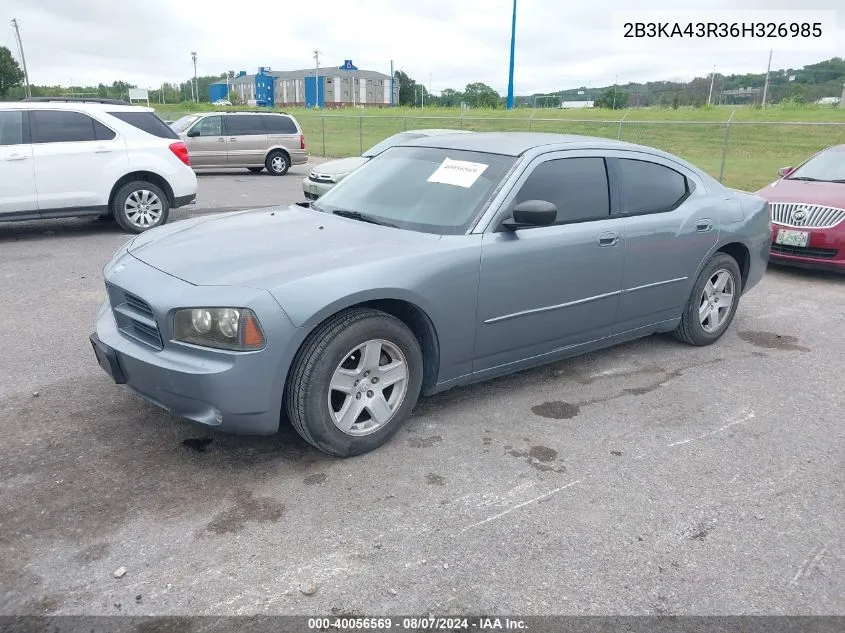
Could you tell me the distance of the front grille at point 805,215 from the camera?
776 cm

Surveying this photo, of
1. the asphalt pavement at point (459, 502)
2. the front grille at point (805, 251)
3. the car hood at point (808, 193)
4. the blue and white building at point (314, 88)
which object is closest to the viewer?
the asphalt pavement at point (459, 502)

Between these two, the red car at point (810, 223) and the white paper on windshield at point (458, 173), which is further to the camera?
the red car at point (810, 223)

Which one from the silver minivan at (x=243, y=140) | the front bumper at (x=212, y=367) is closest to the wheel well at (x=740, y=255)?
the front bumper at (x=212, y=367)

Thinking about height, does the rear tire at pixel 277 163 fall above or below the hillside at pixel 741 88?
below

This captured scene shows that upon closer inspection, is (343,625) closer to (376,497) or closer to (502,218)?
(376,497)

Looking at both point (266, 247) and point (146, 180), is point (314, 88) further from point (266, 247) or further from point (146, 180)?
point (266, 247)

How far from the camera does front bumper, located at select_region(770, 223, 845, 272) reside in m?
7.72

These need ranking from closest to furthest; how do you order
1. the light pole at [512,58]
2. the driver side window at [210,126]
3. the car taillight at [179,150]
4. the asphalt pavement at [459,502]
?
the asphalt pavement at [459,502], the car taillight at [179,150], the driver side window at [210,126], the light pole at [512,58]

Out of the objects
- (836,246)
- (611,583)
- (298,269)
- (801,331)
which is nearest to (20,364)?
(298,269)

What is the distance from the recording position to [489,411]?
4.23 m

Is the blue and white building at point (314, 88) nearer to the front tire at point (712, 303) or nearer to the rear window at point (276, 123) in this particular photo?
the rear window at point (276, 123)

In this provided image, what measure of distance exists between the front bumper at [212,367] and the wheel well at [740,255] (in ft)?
12.6

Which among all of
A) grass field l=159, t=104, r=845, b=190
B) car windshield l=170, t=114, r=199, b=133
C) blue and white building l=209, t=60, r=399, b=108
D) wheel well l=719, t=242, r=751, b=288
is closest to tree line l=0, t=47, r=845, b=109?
grass field l=159, t=104, r=845, b=190

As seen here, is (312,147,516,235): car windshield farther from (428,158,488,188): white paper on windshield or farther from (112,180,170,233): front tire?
(112,180,170,233): front tire
